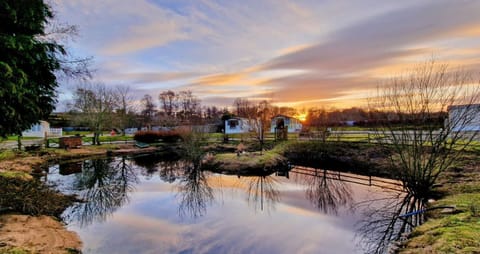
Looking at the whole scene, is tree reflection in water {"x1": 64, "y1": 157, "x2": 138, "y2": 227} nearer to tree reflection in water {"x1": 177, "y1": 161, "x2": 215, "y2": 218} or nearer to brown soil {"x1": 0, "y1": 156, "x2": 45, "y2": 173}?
tree reflection in water {"x1": 177, "y1": 161, "x2": 215, "y2": 218}

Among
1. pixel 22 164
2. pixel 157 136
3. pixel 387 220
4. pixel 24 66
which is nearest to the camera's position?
pixel 24 66

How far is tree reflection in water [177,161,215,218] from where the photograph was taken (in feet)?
31.3

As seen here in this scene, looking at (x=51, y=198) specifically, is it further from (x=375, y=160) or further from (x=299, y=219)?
(x=375, y=160)

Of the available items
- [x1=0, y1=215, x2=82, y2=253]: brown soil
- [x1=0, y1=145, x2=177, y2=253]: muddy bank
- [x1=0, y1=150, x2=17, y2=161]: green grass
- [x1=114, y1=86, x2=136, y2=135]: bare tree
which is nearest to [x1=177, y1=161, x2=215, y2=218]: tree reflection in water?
[x1=0, y1=215, x2=82, y2=253]: brown soil

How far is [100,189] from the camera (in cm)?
1227

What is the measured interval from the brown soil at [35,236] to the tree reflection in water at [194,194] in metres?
3.50

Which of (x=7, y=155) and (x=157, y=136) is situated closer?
(x=7, y=155)

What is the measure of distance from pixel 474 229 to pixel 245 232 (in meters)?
5.10

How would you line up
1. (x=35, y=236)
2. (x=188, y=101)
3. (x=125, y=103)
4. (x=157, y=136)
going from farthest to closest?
(x=188, y=101) → (x=125, y=103) → (x=157, y=136) → (x=35, y=236)

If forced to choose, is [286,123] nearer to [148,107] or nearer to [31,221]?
[148,107]

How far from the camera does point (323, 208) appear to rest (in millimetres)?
9625

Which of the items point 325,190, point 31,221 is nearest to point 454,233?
point 325,190

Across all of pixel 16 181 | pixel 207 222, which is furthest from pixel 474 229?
pixel 16 181

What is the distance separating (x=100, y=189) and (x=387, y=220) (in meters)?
11.8
